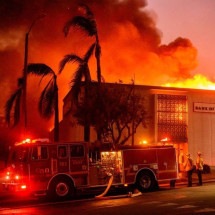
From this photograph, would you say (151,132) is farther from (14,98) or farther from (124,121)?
(14,98)

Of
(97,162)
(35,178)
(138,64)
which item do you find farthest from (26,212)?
(138,64)

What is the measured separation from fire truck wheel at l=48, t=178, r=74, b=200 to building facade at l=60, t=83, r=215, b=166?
34.5ft

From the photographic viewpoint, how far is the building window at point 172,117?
26.2m

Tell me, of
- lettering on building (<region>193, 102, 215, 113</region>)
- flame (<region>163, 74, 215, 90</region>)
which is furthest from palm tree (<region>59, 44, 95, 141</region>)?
flame (<region>163, 74, 215, 90</region>)

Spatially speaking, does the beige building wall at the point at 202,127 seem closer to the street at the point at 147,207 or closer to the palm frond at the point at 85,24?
the palm frond at the point at 85,24

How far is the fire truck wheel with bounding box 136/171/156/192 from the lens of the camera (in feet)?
53.7

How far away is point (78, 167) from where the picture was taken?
15.3m

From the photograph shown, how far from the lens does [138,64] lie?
116 ft

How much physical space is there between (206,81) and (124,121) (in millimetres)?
12480

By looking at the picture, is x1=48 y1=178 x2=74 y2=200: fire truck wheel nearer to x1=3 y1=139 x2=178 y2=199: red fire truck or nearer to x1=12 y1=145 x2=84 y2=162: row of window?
x1=3 y1=139 x2=178 y2=199: red fire truck

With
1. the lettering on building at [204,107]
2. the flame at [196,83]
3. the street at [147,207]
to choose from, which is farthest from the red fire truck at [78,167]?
the flame at [196,83]

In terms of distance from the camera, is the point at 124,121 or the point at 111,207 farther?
the point at 124,121

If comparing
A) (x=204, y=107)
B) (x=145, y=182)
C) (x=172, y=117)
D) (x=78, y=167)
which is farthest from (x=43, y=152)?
(x=204, y=107)

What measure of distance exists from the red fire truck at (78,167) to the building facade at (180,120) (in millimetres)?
8916
